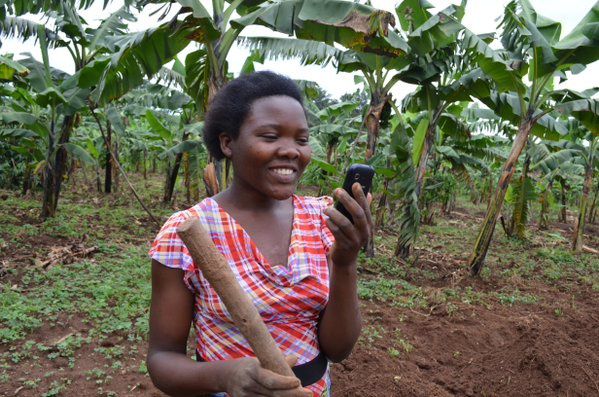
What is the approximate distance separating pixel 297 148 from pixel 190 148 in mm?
7729

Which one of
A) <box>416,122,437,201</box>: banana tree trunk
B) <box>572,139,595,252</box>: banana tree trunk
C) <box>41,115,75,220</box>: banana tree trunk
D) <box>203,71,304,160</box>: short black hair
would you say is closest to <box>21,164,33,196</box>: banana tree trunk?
<box>41,115,75,220</box>: banana tree trunk

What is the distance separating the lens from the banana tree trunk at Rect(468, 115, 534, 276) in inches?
256

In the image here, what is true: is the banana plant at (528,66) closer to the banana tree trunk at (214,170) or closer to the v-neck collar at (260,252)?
the banana tree trunk at (214,170)

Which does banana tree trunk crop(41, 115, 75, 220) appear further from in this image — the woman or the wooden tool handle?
the wooden tool handle

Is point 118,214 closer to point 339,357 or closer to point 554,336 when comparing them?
point 554,336

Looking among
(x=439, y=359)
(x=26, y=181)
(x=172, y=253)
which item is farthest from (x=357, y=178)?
(x=26, y=181)

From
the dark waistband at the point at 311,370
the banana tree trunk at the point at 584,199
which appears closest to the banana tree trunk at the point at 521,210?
the banana tree trunk at the point at 584,199

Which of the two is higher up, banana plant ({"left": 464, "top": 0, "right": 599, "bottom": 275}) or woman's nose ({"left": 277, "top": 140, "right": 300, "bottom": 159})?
banana plant ({"left": 464, "top": 0, "right": 599, "bottom": 275})

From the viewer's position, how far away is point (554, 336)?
4172mm

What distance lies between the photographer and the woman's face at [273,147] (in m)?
1.33

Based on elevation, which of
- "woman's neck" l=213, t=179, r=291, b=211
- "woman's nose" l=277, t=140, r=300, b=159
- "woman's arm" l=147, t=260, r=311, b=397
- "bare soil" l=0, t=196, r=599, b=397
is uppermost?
"woman's nose" l=277, t=140, r=300, b=159

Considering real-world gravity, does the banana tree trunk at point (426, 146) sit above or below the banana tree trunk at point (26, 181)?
above

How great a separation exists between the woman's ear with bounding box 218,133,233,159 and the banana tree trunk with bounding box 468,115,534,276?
5884 mm

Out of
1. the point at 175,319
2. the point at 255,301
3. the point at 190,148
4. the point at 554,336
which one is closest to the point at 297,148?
the point at 255,301
